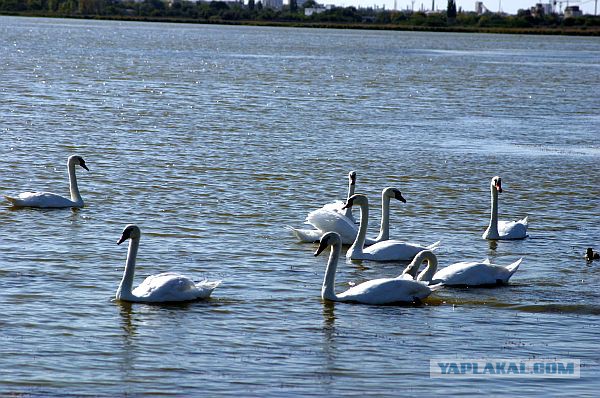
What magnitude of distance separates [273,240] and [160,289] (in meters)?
3.47

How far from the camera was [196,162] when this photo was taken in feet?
67.3

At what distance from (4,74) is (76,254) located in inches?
1222

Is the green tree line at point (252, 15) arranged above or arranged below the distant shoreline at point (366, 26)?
above

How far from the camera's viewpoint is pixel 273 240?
14.1 m

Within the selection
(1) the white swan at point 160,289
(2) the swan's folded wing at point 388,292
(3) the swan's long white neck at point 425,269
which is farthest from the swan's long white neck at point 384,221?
(1) the white swan at point 160,289

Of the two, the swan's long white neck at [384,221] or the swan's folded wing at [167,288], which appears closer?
the swan's folded wing at [167,288]

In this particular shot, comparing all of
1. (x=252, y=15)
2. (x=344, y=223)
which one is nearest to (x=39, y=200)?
(x=344, y=223)

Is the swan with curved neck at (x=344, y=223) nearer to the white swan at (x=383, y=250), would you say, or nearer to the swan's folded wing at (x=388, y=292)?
the white swan at (x=383, y=250)

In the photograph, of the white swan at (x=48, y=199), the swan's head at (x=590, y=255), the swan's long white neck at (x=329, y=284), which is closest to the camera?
the swan's long white neck at (x=329, y=284)

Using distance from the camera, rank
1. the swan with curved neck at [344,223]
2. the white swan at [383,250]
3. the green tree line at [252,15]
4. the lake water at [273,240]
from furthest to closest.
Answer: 1. the green tree line at [252,15]
2. the swan with curved neck at [344,223]
3. the white swan at [383,250]
4. the lake water at [273,240]

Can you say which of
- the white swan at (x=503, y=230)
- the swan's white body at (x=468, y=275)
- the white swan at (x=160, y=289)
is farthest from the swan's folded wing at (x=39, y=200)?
the swan's white body at (x=468, y=275)

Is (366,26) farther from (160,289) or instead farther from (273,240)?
(160,289)

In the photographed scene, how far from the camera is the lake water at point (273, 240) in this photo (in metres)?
9.12

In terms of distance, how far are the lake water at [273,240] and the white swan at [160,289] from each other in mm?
98
